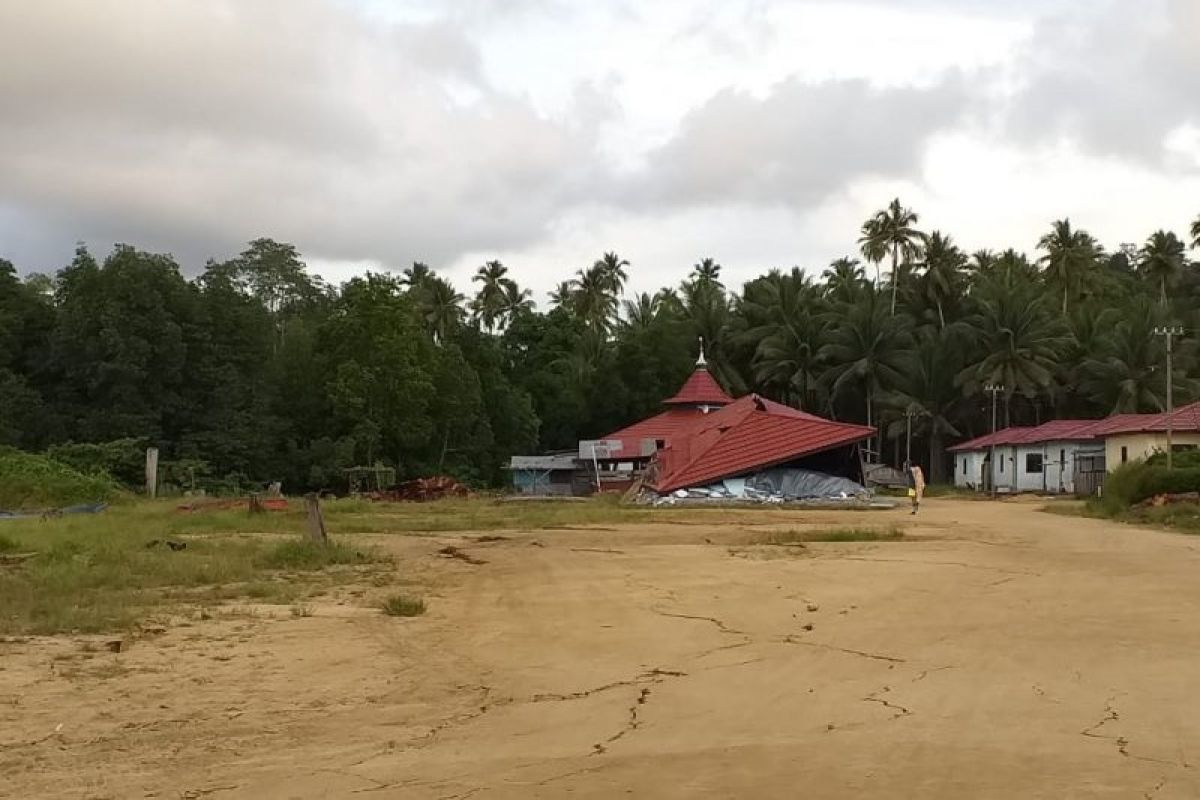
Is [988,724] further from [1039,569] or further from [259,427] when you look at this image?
[259,427]

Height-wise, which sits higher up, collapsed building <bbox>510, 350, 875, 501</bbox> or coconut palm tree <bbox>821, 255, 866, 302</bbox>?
coconut palm tree <bbox>821, 255, 866, 302</bbox>

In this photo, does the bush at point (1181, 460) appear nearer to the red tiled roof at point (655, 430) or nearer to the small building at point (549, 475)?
the red tiled roof at point (655, 430)

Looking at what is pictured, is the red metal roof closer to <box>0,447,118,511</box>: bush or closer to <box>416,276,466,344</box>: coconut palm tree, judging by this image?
<box>0,447,118,511</box>: bush

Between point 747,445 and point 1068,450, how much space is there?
19.2 metres

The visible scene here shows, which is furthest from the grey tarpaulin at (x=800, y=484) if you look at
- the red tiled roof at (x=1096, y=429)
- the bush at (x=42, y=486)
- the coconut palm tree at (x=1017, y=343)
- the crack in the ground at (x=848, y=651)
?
the crack in the ground at (x=848, y=651)

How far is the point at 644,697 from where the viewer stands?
7.27 meters

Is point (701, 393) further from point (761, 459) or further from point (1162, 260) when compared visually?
point (1162, 260)

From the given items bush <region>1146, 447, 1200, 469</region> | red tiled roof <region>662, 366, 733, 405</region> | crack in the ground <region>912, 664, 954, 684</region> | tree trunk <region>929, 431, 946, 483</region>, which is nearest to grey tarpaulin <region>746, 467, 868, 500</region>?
bush <region>1146, 447, 1200, 469</region>

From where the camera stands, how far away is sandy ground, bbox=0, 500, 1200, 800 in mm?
5402

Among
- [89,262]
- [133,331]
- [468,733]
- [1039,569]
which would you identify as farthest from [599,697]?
[89,262]

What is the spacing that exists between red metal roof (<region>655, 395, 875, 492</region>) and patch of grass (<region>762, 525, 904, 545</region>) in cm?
1595

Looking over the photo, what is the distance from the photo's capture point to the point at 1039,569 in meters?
15.0

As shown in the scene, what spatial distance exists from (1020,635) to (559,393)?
54.7 m

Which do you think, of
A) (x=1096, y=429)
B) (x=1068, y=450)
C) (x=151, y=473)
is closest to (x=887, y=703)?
(x=151, y=473)
